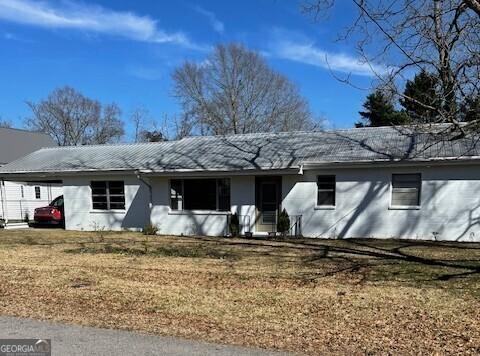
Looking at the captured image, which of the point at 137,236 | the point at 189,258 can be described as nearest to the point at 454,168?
the point at 189,258

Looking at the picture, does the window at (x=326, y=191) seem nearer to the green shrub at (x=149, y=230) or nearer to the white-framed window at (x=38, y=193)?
the green shrub at (x=149, y=230)

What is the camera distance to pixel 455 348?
4980 mm

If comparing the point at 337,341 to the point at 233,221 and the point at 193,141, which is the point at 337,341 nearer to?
the point at 233,221

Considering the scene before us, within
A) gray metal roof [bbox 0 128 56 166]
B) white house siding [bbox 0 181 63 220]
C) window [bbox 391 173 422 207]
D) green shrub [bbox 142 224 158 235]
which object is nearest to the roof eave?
window [bbox 391 173 422 207]

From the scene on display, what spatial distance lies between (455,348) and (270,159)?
13.7 m

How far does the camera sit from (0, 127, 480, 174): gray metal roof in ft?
54.3

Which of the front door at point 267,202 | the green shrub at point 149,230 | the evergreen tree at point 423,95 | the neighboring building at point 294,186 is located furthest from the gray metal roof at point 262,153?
the evergreen tree at point 423,95

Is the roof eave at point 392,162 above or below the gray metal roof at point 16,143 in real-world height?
below

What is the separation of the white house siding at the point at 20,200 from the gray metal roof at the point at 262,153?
5846mm

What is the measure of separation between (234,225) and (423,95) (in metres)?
10.2

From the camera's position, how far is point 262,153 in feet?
63.4

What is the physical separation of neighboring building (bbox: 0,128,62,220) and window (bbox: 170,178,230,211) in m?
11.7

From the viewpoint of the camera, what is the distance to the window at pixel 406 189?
16266 mm

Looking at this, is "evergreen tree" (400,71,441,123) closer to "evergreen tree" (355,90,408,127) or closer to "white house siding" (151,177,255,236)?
"evergreen tree" (355,90,408,127)
